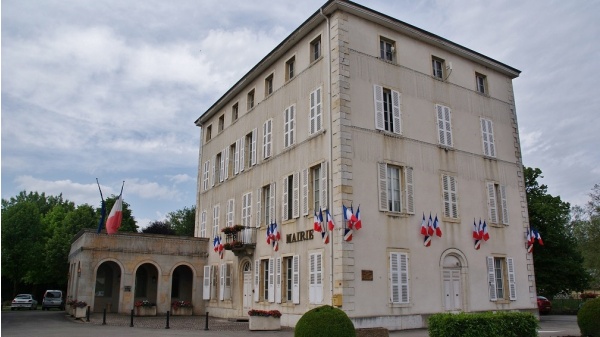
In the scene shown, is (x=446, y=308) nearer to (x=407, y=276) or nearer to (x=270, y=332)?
(x=407, y=276)

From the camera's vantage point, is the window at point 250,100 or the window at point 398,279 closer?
the window at point 398,279

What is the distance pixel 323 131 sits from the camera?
64.4ft

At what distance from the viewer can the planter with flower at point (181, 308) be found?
2737 cm

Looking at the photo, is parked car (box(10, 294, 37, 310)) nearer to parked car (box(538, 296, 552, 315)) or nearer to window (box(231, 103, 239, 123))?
window (box(231, 103, 239, 123))

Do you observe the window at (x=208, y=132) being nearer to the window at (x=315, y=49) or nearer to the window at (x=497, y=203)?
the window at (x=315, y=49)

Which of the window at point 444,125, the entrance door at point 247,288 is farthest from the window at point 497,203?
the entrance door at point 247,288

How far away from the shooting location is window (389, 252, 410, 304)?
1844 cm

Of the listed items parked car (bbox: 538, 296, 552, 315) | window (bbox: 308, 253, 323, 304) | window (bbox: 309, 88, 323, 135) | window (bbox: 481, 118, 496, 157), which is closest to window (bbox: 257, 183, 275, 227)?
window (bbox: 309, 88, 323, 135)

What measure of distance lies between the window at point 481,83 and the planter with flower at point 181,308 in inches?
740

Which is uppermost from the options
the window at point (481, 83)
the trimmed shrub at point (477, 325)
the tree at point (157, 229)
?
the window at point (481, 83)

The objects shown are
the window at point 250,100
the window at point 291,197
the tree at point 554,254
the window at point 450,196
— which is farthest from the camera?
the tree at point 554,254

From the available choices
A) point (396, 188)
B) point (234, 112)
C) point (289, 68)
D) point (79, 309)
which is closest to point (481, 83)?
point (396, 188)

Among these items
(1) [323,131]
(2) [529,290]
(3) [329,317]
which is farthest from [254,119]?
(3) [329,317]

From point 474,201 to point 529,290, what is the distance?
4731mm
